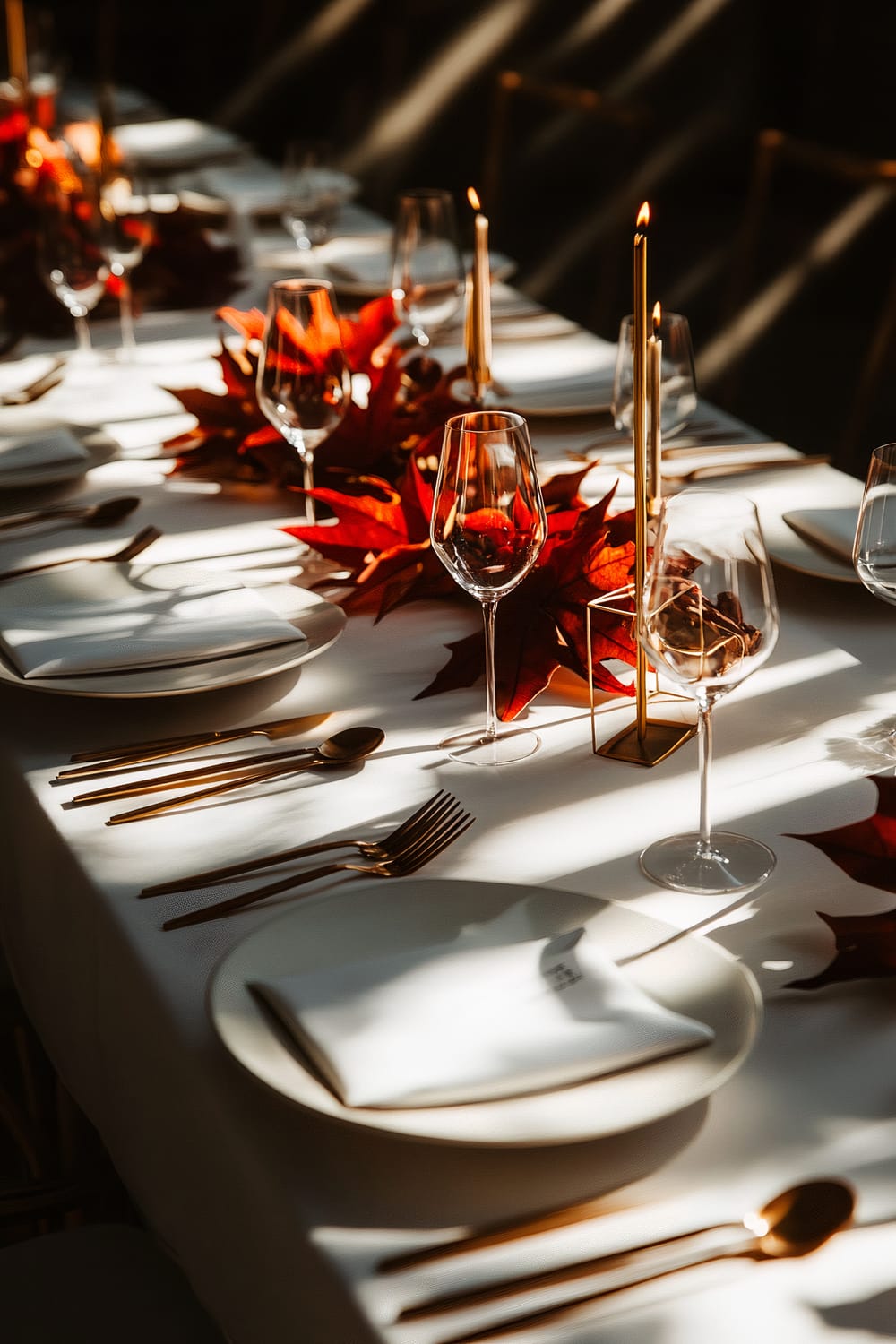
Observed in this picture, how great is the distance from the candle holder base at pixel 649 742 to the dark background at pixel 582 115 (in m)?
4.41

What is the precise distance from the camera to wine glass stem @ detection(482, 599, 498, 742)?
120cm

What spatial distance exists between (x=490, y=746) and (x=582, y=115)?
17.8 feet

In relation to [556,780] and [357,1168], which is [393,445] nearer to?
[556,780]

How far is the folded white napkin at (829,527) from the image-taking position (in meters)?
1.50

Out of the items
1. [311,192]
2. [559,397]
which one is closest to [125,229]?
[311,192]

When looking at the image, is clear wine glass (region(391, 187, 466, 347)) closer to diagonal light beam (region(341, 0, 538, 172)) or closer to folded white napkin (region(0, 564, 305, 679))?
folded white napkin (region(0, 564, 305, 679))

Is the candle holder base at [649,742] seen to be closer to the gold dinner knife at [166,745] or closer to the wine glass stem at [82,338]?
the gold dinner knife at [166,745]

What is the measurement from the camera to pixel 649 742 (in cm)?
123

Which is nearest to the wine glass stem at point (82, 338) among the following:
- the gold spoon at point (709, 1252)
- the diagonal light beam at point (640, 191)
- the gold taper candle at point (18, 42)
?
the gold spoon at point (709, 1252)

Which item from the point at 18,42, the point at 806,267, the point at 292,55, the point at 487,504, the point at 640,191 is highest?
the point at 18,42

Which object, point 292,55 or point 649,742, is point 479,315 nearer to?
point 649,742

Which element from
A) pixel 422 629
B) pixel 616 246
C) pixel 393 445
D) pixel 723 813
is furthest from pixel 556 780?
pixel 616 246

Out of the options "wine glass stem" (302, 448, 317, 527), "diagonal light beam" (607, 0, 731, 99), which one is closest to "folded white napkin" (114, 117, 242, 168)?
"wine glass stem" (302, 448, 317, 527)

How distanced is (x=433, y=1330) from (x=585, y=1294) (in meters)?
0.07
